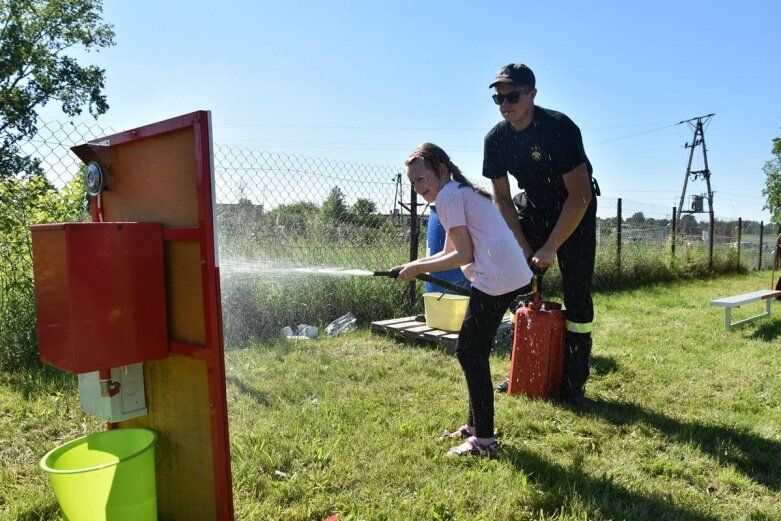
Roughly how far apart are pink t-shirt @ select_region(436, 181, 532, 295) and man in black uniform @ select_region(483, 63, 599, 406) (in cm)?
51

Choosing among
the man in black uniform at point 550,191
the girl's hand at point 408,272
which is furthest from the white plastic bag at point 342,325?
the girl's hand at point 408,272

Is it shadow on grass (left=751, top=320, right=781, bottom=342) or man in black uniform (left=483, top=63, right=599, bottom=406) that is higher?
man in black uniform (left=483, top=63, right=599, bottom=406)

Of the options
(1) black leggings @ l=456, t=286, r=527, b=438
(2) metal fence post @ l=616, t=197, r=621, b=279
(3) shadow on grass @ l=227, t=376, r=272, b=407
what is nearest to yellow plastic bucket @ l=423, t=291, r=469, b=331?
(3) shadow on grass @ l=227, t=376, r=272, b=407

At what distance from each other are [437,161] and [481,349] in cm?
97

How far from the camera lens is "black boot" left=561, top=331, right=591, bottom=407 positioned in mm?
3408

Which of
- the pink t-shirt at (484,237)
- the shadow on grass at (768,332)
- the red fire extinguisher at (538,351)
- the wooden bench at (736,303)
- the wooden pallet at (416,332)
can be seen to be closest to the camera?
the pink t-shirt at (484,237)

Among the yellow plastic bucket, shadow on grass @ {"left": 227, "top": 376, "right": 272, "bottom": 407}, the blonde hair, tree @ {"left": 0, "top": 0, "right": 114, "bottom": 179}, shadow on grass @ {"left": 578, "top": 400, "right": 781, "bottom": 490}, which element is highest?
tree @ {"left": 0, "top": 0, "right": 114, "bottom": 179}

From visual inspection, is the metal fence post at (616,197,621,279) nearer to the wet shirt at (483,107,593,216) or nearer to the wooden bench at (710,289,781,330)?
the wooden bench at (710,289,781,330)

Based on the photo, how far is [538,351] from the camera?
340 cm

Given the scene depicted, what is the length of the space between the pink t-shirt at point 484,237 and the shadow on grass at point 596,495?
860mm

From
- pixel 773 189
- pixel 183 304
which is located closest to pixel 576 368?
pixel 183 304

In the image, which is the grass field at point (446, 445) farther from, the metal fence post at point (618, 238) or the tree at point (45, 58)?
the tree at point (45, 58)

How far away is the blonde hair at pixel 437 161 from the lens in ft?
8.63

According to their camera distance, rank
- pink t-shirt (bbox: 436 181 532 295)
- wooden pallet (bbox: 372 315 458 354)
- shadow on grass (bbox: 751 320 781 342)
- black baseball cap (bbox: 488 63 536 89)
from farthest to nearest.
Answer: shadow on grass (bbox: 751 320 781 342), wooden pallet (bbox: 372 315 458 354), black baseball cap (bbox: 488 63 536 89), pink t-shirt (bbox: 436 181 532 295)
